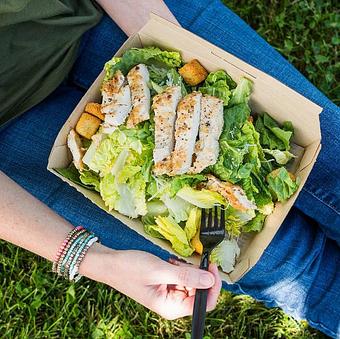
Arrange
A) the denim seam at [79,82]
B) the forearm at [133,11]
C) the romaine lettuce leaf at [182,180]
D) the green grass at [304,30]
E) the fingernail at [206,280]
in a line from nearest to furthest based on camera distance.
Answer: the fingernail at [206,280]
the romaine lettuce leaf at [182,180]
the forearm at [133,11]
the denim seam at [79,82]
the green grass at [304,30]

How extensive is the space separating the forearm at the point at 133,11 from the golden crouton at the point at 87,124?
257 millimetres

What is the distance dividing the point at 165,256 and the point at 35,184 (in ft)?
1.07

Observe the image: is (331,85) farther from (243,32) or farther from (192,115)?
(192,115)

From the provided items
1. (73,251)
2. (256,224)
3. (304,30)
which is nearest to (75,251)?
(73,251)

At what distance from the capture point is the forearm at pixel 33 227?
1258mm

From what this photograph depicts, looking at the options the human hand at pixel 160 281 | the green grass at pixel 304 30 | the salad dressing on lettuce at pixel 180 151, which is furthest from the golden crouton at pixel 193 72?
the green grass at pixel 304 30

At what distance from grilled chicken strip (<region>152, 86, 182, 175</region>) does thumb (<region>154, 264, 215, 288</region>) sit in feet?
0.59

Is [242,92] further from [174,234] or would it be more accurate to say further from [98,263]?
[98,263]

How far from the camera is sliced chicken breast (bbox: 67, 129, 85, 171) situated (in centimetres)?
127

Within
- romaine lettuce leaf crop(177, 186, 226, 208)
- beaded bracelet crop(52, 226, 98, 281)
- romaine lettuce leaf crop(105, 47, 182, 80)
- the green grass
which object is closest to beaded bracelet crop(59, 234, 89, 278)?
Result: beaded bracelet crop(52, 226, 98, 281)

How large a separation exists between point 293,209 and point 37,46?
0.67m

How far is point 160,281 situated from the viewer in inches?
45.8

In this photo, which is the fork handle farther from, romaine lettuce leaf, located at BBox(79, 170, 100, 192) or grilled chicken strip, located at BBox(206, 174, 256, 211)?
romaine lettuce leaf, located at BBox(79, 170, 100, 192)

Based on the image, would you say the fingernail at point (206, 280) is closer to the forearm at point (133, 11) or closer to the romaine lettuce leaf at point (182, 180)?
the romaine lettuce leaf at point (182, 180)
